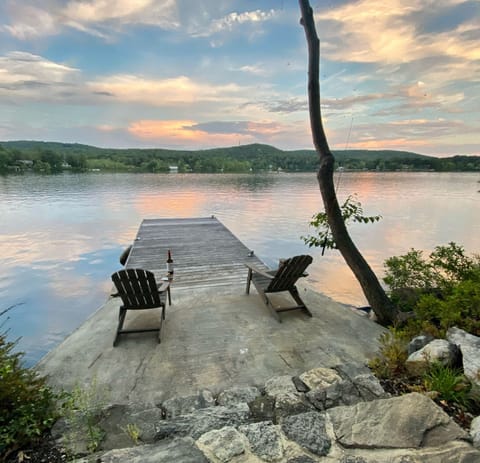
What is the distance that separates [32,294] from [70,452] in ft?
21.0

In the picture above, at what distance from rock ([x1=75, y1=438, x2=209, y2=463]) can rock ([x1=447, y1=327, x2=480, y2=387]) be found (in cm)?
181

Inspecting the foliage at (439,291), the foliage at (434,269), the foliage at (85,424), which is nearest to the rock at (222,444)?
the foliage at (85,424)

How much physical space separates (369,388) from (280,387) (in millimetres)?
626

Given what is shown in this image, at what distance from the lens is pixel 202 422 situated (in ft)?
5.55

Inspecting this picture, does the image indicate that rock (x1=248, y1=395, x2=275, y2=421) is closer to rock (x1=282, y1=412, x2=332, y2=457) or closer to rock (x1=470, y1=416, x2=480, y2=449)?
rock (x1=282, y1=412, x2=332, y2=457)

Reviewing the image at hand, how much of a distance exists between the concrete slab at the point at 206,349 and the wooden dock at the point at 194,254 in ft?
3.89

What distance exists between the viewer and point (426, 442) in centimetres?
146

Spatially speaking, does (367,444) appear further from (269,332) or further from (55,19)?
(55,19)

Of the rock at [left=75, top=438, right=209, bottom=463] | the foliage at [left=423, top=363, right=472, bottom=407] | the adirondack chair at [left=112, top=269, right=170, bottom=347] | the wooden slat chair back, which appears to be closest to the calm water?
the adirondack chair at [left=112, top=269, right=170, bottom=347]

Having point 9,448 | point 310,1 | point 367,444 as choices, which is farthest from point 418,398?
point 310,1

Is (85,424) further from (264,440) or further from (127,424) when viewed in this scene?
(264,440)

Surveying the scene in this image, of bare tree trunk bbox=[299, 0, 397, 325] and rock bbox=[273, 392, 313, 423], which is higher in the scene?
bare tree trunk bbox=[299, 0, 397, 325]

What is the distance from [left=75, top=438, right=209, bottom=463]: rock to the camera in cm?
135

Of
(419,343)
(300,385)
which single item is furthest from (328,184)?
(300,385)
